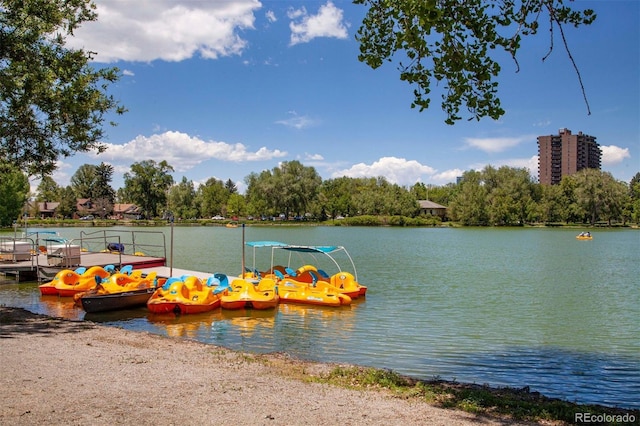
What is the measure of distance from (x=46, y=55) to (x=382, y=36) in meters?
10.9

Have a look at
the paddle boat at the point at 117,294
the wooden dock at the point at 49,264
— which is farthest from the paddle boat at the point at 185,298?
the wooden dock at the point at 49,264

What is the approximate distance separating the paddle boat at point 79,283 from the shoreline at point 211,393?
10.3m

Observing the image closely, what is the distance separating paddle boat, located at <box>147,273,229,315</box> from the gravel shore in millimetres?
6963

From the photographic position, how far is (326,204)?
124375 millimetres

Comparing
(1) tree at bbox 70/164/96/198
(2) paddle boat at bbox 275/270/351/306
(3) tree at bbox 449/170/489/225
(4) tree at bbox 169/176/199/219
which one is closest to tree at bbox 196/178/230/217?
(4) tree at bbox 169/176/199/219

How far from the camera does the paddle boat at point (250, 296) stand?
18969 mm

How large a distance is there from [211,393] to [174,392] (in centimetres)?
55

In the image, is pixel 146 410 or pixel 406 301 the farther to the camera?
pixel 406 301

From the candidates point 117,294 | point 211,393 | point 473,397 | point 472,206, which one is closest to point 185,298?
point 117,294

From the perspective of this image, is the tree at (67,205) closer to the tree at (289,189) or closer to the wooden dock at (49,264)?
the tree at (289,189)

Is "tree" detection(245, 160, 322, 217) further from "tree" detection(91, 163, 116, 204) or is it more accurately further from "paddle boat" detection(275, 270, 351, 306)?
"paddle boat" detection(275, 270, 351, 306)

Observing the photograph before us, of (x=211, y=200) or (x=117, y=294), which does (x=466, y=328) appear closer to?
(x=117, y=294)

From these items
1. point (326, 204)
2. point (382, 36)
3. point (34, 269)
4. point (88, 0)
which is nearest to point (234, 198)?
point (326, 204)

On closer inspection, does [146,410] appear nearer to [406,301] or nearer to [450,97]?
[450,97]
